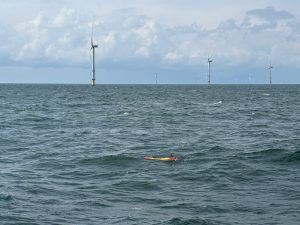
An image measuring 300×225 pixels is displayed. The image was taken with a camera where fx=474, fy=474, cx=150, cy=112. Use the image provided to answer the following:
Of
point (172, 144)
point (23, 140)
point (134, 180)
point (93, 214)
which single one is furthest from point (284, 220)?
point (23, 140)

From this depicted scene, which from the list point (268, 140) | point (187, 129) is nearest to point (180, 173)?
point (268, 140)

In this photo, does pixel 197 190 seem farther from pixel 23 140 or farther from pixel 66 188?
pixel 23 140

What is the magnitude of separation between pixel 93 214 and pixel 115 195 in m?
4.32

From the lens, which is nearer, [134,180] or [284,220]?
[284,220]

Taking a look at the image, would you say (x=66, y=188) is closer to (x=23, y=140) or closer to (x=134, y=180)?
(x=134, y=180)

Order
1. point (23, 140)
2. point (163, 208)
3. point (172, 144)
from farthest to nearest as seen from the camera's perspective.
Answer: point (23, 140), point (172, 144), point (163, 208)

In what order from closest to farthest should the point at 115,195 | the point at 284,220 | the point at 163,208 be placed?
the point at 284,220
the point at 163,208
the point at 115,195

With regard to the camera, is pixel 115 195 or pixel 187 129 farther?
pixel 187 129

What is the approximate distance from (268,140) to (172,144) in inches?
438

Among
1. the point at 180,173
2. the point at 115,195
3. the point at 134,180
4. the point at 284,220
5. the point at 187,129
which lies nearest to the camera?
the point at 284,220

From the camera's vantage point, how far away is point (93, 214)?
24625 millimetres

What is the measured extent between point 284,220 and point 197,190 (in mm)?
7486

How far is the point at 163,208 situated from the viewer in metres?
26.0

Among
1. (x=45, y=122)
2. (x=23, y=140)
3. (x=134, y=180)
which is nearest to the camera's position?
(x=134, y=180)
